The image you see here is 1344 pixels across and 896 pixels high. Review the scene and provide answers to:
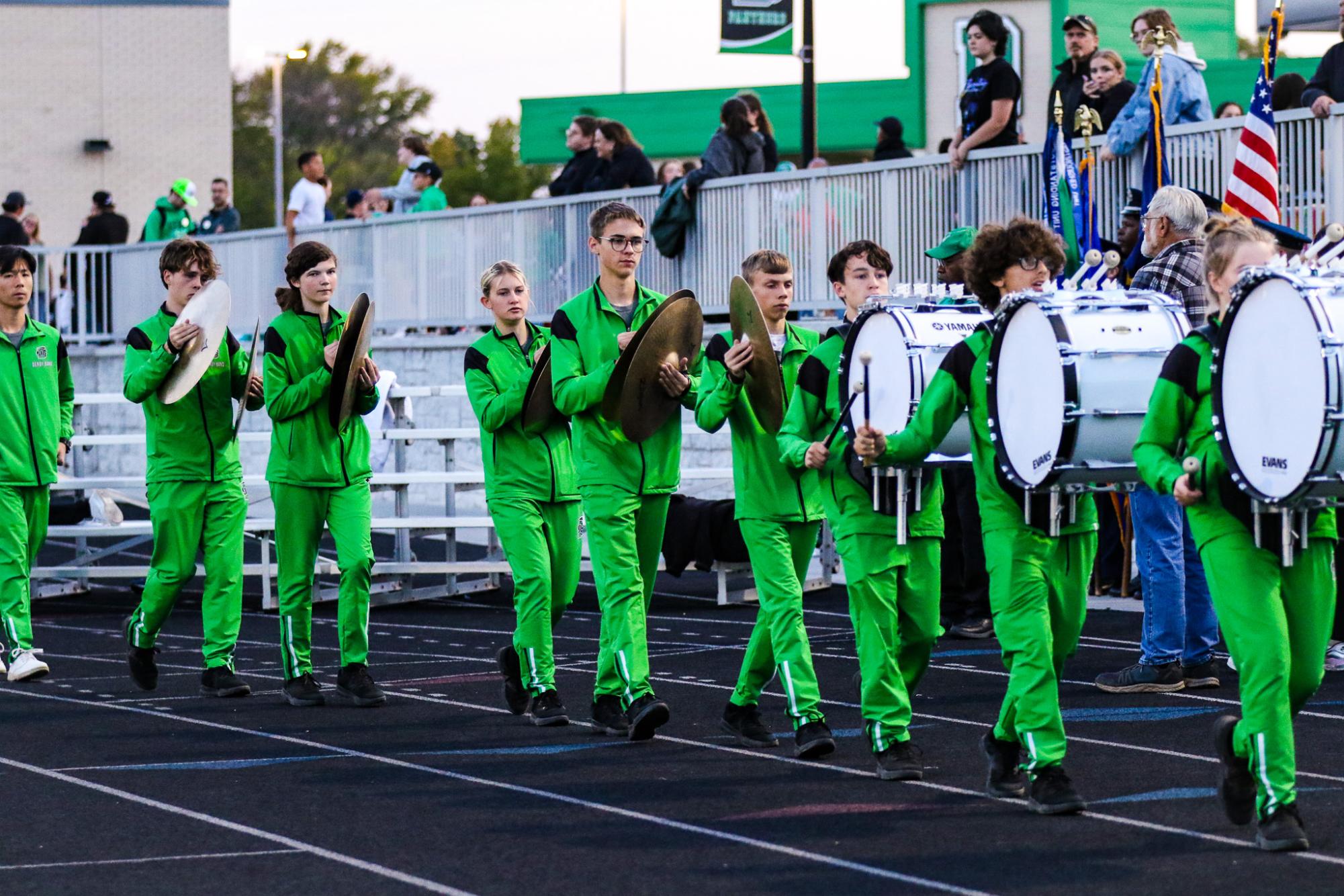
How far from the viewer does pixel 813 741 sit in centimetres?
827

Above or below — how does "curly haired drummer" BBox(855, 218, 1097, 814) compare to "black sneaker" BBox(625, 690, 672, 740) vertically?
above

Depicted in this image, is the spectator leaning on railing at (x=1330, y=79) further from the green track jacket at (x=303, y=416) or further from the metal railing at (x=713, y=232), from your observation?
the green track jacket at (x=303, y=416)

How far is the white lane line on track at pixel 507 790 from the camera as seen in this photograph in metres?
6.36

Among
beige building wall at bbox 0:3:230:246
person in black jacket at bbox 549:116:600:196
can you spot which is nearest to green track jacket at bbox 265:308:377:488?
person in black jacket at bbox 549:116:600:196

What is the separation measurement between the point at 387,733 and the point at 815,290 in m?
8.86

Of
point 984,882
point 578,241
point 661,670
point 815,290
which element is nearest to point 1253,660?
point 984,882

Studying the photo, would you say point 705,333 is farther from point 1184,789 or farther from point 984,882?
point 984,882

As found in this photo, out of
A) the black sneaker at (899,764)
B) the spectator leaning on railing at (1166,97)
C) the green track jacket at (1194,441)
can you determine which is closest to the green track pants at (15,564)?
the black sneaker at (899,764)

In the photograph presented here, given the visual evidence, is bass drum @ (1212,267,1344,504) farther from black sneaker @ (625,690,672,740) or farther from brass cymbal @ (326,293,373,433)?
brass cymbal @ (326,293,373,433)

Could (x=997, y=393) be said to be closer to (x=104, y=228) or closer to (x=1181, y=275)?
(x=1181, y=275)

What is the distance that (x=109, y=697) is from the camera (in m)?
10.5

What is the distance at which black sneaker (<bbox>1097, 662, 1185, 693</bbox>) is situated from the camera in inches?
391

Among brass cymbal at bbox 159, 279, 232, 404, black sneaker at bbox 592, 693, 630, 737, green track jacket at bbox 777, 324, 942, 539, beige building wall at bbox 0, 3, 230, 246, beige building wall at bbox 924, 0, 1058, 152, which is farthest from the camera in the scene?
beige building wall at bbox 0, 3, 230, 246

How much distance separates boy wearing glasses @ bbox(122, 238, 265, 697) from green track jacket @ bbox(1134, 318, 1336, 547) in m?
5.02
